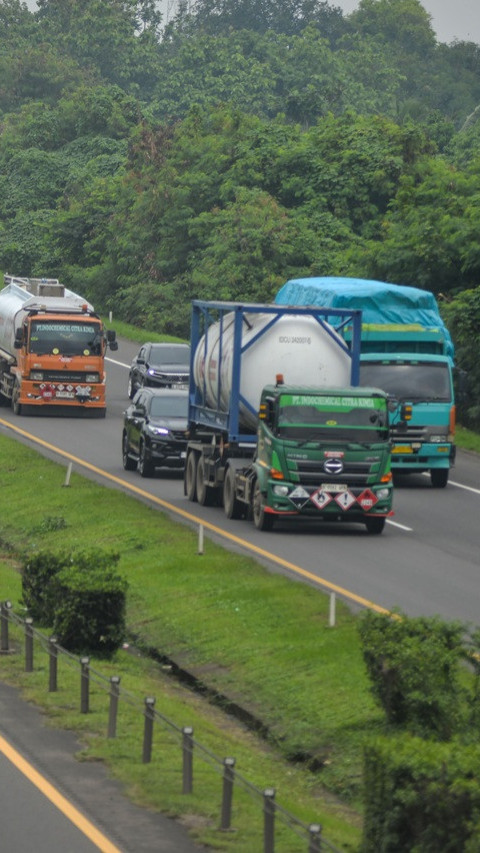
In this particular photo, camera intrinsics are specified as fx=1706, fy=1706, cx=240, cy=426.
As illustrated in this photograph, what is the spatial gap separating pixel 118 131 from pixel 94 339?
5485 centimetres

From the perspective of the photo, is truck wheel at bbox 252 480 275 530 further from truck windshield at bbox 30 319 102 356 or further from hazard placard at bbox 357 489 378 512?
truck windshield at bbox 30 319 102 356

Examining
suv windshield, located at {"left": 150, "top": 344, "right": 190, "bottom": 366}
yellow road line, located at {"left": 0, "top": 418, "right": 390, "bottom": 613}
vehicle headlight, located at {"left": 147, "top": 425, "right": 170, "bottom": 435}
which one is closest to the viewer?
yellow road line, located at {"left": 0, "top": 418, "right": 390, "bottom": 613}

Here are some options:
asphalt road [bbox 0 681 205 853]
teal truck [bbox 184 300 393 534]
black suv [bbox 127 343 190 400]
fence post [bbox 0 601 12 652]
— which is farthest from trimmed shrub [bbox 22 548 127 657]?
black suv [bbox 127 343 190 400]

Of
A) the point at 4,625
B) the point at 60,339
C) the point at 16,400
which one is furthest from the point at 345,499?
the point at 16,400

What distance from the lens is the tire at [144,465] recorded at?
38125 mm

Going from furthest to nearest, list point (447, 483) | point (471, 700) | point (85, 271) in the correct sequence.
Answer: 1. point (85, 271)
2. point (447, 483)
3. point (471, 700)

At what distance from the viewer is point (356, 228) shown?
72.4 meters

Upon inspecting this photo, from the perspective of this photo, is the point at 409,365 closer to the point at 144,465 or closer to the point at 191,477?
the point at 191,477

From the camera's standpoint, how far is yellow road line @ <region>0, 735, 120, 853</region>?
12741 mm

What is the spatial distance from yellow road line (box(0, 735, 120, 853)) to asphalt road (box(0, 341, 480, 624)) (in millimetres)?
7756

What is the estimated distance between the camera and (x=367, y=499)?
97.5ft

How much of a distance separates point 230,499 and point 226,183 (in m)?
44.3

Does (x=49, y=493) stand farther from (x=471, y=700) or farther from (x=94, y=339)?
(x=471, y=700)

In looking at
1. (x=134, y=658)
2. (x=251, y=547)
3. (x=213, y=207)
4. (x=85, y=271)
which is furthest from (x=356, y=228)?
(x=134, y=658)
